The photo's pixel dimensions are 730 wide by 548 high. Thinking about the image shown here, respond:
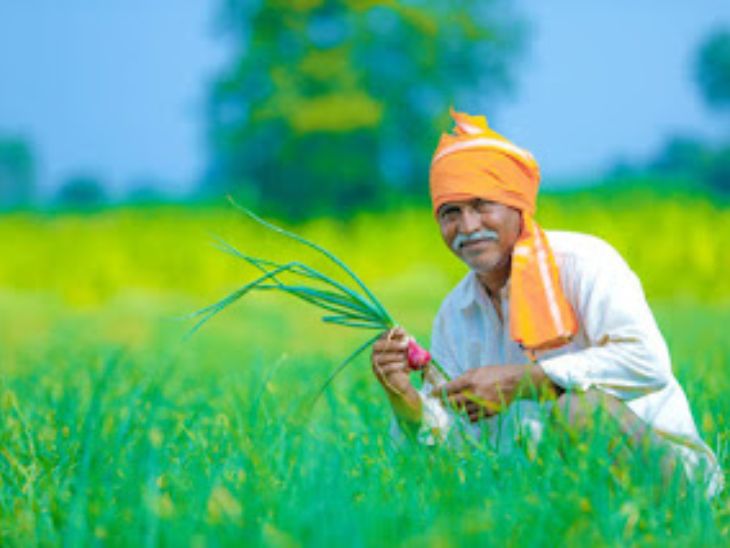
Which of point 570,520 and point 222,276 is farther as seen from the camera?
point 222,276

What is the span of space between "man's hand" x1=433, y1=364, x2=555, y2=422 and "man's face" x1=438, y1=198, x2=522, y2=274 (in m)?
0.34

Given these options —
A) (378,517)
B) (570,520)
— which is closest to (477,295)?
(570,520)

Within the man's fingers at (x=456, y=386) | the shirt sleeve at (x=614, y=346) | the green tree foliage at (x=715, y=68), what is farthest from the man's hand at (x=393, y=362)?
the green tree foliage at (x=715, y=68)

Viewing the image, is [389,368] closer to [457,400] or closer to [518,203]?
[457,400]

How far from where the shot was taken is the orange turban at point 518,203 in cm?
297

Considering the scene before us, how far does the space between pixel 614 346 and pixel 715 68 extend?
25728 mm

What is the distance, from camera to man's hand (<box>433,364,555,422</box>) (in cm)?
287

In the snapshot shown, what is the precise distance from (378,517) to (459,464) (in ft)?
2.59

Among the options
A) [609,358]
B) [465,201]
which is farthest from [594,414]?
[465,201]

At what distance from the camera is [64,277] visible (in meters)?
16.6

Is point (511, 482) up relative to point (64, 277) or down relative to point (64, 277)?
down

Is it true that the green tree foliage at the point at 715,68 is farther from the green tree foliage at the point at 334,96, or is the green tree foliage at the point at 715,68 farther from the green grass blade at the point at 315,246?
the green grass blade at the point at 315,246

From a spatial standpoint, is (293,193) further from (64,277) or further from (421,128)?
(64,277)

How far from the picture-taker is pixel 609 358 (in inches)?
112
